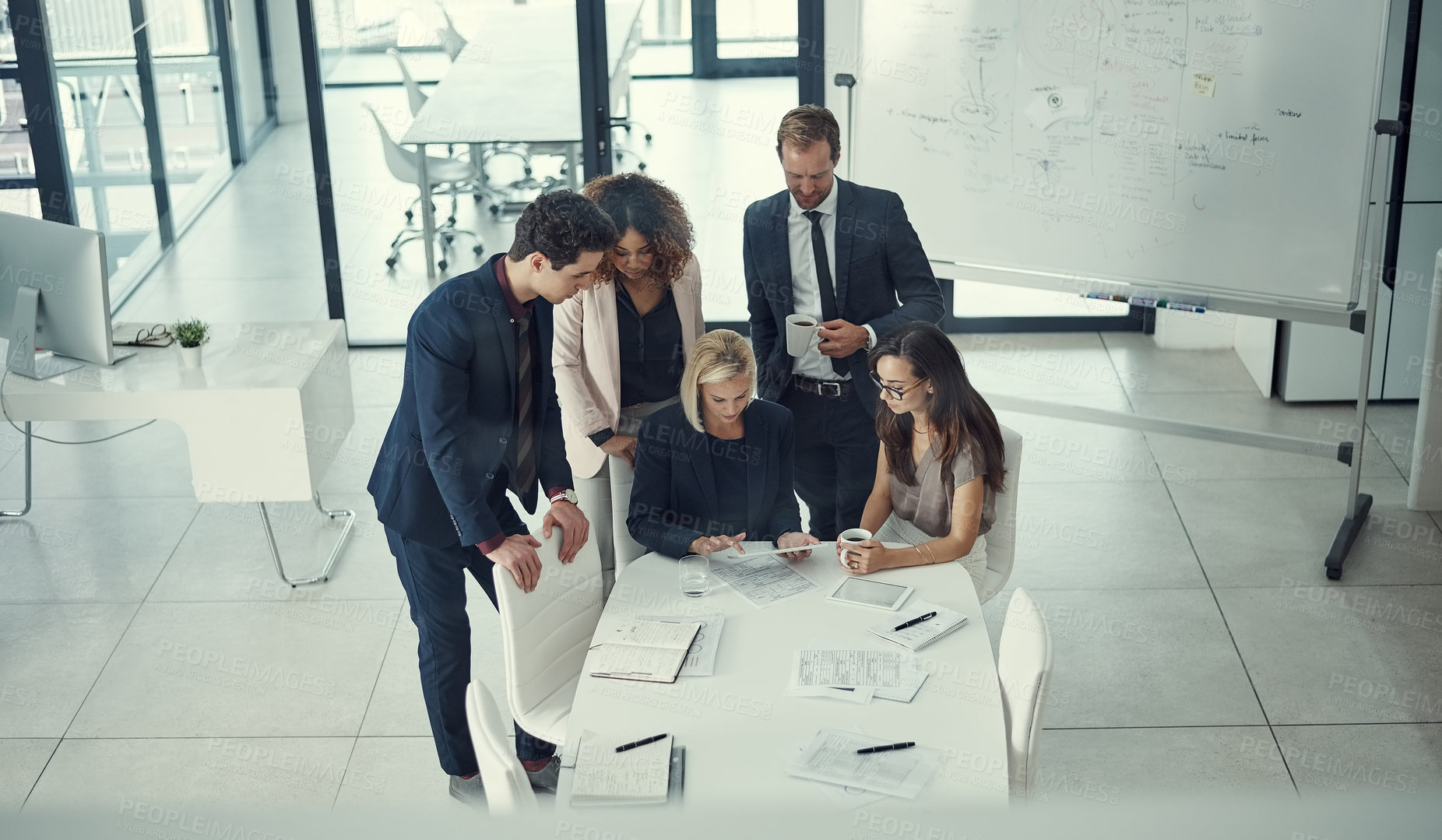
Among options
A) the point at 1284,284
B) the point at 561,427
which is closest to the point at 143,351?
the point at 561,427

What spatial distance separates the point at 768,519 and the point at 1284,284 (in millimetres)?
2171

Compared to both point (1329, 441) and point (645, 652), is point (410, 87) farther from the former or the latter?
point (1329, 441)

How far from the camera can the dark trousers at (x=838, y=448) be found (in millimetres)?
3680

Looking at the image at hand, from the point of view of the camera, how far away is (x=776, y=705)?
252 centimetres

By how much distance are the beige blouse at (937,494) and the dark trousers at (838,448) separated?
0.35 metres

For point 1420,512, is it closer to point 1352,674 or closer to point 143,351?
point 1352,674

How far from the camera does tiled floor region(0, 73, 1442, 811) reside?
11.4 feet

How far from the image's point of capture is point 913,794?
212 cm

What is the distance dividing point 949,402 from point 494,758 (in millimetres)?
1597

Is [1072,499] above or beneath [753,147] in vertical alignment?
beneath

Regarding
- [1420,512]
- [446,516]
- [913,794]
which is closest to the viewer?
[913,794]

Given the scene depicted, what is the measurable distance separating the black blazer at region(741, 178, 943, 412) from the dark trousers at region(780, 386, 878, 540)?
0.22 ft

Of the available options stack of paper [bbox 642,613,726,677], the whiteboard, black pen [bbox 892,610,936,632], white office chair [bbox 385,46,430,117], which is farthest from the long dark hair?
white office chair [bbox 385,46,430,117]

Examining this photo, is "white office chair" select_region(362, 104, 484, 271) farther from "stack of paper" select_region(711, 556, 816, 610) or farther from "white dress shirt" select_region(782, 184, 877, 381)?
"stack of paper" select_region(711, 556, 816, 610)
